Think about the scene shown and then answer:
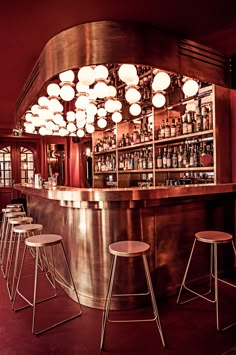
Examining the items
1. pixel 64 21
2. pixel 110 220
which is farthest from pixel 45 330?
pixel 64 21

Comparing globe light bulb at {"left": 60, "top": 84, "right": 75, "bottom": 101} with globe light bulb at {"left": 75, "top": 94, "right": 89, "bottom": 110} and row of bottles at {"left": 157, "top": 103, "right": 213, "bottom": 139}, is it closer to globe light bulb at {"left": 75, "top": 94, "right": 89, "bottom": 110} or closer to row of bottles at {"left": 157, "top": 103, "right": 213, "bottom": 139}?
globe light bulb at {"left": 75, "top": 94, "right": 89, "bottom": 110}

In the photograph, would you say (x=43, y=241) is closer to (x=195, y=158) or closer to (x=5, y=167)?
(x=195, y=158)

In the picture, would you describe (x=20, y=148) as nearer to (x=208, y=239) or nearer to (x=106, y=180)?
(x=106, y=180)

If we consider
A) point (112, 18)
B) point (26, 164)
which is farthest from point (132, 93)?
point (26, 164)

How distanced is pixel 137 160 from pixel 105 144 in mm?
1137

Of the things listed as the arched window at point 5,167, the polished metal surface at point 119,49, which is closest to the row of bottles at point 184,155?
the polished metal surface at point 119,49

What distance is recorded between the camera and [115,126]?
4.97 m

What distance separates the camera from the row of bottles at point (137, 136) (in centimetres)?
416

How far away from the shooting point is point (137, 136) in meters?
4.46

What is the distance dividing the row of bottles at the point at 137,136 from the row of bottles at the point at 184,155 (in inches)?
11.8

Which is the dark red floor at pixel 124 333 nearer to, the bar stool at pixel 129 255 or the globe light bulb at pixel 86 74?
the bar stool at pixel 129 255

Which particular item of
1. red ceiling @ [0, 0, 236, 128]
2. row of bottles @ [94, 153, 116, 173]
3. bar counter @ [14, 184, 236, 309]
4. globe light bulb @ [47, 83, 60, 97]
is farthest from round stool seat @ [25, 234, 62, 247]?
row of bottles @ [94, 153, 116, 173]

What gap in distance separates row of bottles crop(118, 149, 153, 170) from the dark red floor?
2.27 m

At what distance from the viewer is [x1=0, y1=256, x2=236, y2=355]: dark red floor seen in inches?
72.1
